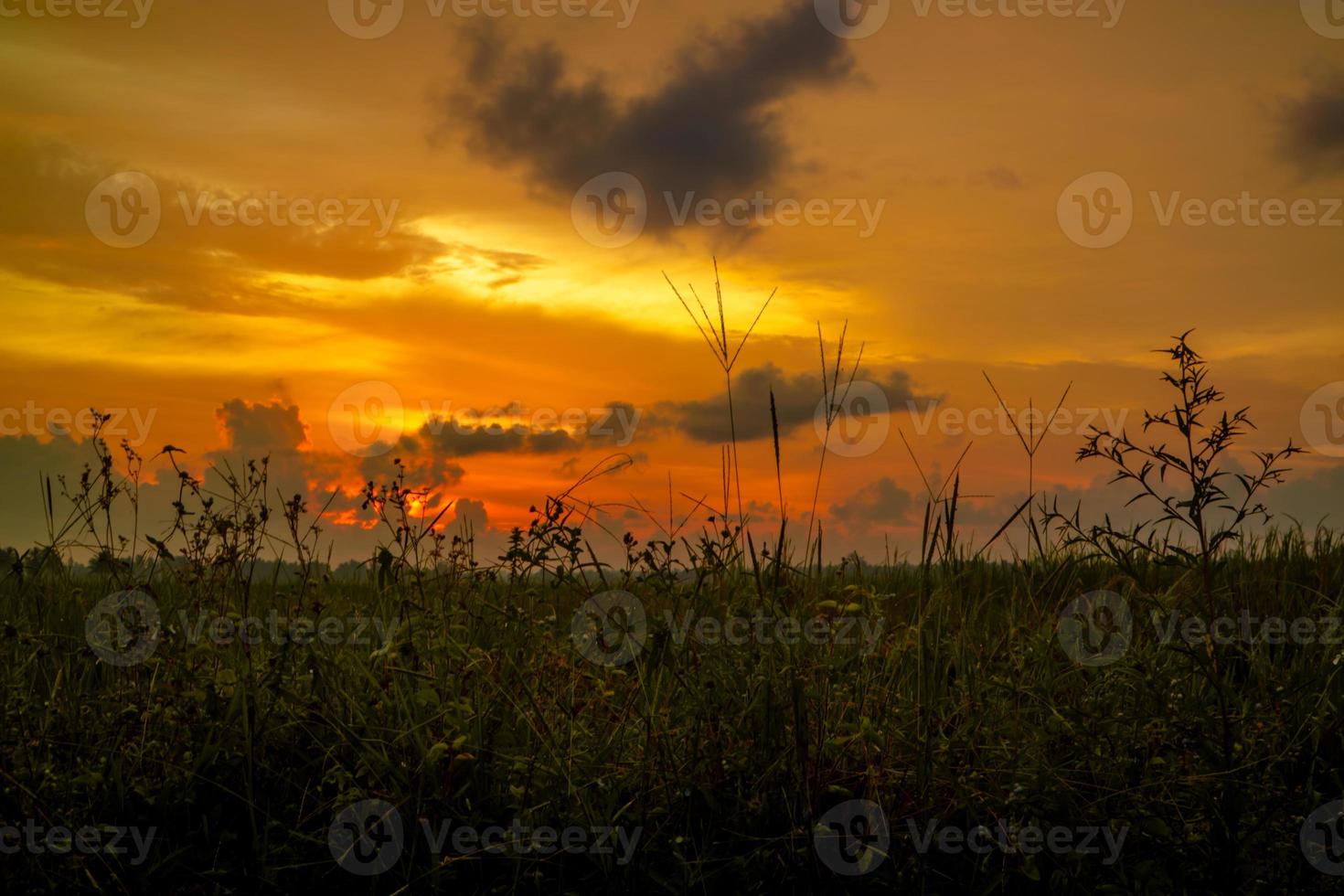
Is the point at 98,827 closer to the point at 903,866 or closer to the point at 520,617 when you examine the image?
the point at 520,617

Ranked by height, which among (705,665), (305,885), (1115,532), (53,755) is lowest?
(305,885)

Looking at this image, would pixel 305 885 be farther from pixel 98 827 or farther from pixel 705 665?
pixel 705 665

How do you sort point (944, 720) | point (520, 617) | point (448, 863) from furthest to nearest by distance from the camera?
point (520, 617) → point (944, 720) → point (448, 863)

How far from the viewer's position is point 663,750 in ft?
13.0

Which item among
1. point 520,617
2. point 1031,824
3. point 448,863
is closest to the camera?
point 448,863

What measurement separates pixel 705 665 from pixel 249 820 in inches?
74.9

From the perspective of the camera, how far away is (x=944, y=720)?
13.8ft

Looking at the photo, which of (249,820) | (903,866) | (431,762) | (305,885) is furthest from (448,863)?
(903,866)

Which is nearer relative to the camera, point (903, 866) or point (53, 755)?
point (903, 866)

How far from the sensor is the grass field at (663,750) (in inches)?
146

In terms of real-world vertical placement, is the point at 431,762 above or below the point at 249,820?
above

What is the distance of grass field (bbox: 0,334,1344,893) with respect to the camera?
3.72 m

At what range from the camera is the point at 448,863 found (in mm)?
3604

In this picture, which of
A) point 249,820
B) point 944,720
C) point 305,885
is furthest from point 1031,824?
point 249,820
